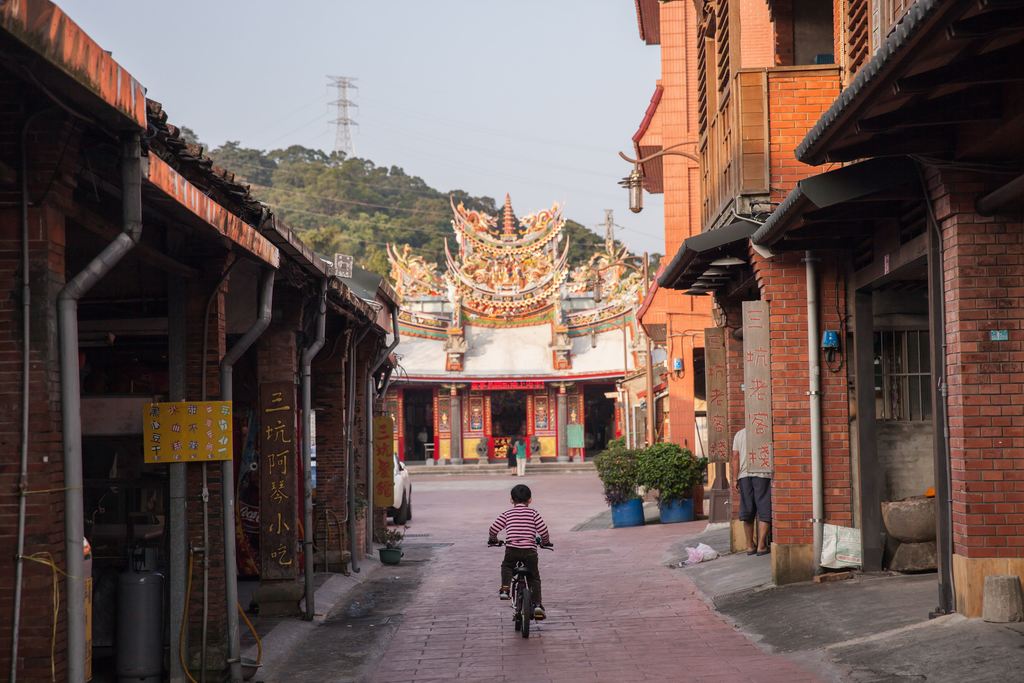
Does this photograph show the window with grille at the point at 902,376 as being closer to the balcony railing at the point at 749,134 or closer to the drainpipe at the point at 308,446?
the balcony railing at the point at 749,134

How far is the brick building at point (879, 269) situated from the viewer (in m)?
7.73

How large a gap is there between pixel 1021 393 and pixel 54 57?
6.57 meters

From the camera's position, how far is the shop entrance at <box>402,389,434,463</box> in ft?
182

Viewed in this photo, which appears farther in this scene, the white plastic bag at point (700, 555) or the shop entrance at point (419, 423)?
the shop entrance at point (419, 423)

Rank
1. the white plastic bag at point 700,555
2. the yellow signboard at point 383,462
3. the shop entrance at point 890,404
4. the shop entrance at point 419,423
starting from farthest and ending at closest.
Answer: the shop entrance at point 419,423 → the yellow signboard at point 383,462 → the white plastic bag at point 700,555 → the shop entrance at point 890,404

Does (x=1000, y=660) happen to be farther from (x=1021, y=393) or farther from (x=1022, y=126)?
(x=1022, y=126)

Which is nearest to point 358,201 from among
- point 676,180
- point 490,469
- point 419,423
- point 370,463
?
point 419,423

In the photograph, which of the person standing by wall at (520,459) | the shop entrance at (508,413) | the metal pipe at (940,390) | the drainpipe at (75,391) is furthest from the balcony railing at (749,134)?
the shop entrance at (508,413)

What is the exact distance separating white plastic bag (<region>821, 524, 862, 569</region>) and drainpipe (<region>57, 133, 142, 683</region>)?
25.0ft

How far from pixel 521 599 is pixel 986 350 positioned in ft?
14.8

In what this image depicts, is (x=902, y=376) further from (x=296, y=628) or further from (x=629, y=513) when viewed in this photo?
(x=629, y=513)

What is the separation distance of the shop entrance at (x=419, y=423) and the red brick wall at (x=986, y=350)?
153 feet

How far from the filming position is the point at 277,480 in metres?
12.1

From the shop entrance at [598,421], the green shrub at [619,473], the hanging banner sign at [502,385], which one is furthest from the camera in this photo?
the shop entrance at [598,421]
